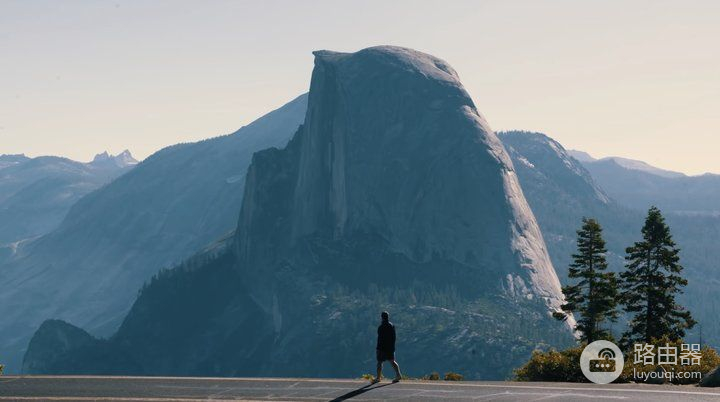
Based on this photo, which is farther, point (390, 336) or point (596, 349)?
point (596, 349)

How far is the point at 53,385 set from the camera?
1528 inches

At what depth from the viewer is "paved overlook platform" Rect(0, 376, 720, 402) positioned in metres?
33.5

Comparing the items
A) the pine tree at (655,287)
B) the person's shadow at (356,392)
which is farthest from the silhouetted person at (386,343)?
the pine tree at (655,287)

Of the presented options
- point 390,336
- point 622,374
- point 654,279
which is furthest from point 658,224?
point 390,336

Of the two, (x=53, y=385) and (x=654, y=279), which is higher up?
(x=654, y=279)

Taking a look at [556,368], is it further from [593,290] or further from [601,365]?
[593,290]

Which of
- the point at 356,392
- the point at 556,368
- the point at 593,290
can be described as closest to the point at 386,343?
the point at 356,392

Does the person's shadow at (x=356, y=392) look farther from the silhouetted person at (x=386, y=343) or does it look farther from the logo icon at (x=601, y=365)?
the logo icon at (x=601, y=365)

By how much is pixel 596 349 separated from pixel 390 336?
34.7 ft

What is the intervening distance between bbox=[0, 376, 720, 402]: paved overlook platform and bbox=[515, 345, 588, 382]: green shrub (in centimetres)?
455

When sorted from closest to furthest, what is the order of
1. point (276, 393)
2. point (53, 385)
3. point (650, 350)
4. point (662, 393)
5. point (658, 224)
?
point (662, 393), point (276, 393), point (53, 385), point (650, 350), point (658, 224)

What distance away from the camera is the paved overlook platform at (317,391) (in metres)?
33.5

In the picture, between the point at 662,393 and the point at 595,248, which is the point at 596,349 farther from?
the point at 595,248

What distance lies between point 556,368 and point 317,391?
12261mm
